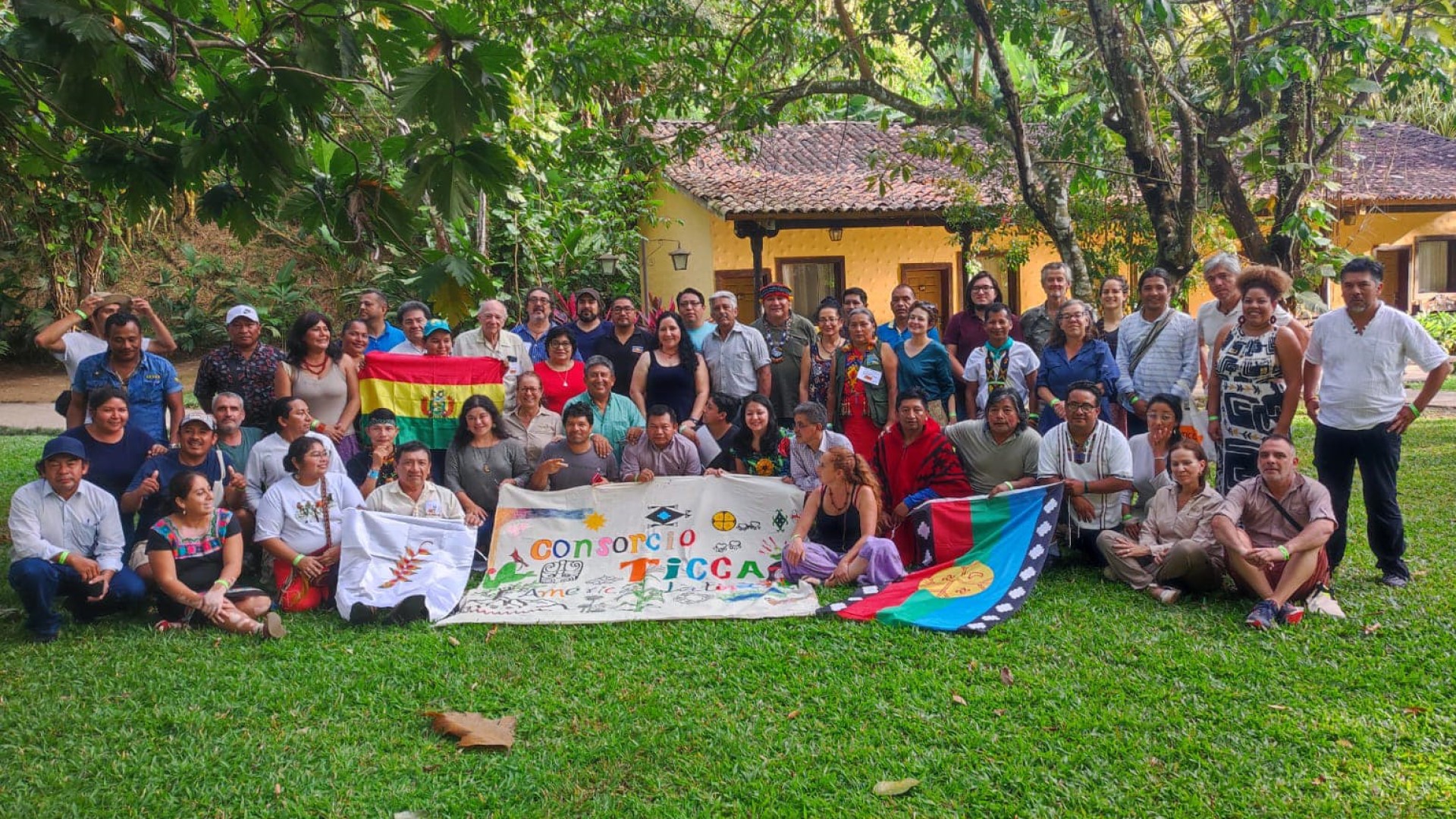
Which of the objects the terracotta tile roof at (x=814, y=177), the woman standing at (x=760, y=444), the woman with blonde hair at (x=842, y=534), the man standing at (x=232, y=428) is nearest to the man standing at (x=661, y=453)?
the woman standing at (x=760, y=444)

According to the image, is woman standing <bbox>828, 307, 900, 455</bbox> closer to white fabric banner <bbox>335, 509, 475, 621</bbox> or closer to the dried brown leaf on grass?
white fabric banner <bbox>335, 509, 475, 621</bbox>

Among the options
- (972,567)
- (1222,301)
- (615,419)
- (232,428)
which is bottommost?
(972,567)

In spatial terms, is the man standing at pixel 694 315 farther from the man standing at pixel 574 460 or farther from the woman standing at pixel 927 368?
the woman standing at pixel 927 368

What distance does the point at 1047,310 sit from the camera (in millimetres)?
6684

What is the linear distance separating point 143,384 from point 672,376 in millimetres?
3144

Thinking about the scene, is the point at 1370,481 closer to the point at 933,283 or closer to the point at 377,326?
the point at 377,326

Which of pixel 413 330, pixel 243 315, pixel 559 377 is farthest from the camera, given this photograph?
pixel 413 330

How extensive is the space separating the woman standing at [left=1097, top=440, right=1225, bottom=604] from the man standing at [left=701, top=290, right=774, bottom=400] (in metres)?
2.48

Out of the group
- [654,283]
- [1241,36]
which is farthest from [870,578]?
[654,283]

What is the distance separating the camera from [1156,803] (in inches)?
125

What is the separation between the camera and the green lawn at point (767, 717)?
329 centimetres

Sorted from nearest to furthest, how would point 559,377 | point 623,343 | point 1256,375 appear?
1. point 1256,375
2. point 559,377
3. point 623,343

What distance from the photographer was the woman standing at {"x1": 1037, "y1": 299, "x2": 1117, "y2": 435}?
5871 mm

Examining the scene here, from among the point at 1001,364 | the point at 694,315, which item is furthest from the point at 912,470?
the point at 694,315
